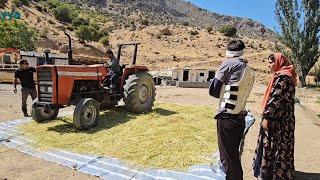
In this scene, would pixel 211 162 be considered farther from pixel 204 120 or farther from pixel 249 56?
pixel 249 56

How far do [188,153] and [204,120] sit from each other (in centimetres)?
331

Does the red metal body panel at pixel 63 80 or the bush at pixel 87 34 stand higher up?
the bush at pixel 87 34

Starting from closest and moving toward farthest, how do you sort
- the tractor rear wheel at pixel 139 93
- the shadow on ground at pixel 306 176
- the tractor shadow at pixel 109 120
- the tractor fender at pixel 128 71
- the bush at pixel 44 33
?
the shadow on ground at pixel 306 176
the tractor shadow at pixel 109 120
the tractor rear wheel at pixel 139 93
the tractor fender at pixel 128 71
the bush at pixel 44 33

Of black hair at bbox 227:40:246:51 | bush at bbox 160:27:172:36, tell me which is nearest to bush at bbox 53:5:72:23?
bush at bbox 160:27:172:36

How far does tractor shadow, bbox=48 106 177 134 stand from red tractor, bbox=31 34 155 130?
0.53ft

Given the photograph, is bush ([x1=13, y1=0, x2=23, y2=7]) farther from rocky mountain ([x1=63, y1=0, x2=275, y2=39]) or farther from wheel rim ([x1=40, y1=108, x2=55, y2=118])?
wheel rim ([x1=40, y1=108, x2=55, y2=118])

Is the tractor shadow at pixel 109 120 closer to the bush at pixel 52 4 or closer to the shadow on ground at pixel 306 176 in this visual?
the shadow on ground at pixel 306 176

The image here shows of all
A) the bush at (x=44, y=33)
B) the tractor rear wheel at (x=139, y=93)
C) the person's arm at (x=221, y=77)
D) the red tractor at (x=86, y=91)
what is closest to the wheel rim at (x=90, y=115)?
the red tractor at (x=86, y=91)

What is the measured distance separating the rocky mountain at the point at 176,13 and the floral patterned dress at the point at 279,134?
8726 centimetres

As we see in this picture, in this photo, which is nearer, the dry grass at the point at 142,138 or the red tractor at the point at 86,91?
the dry grass at the point at 142,138

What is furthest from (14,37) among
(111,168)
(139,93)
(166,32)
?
(111,168)

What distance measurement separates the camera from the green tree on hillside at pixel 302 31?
3134 cm

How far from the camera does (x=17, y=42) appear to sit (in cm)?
3547

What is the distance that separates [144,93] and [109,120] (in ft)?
5.62
